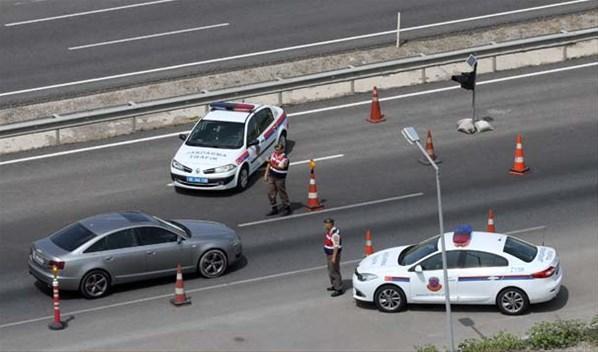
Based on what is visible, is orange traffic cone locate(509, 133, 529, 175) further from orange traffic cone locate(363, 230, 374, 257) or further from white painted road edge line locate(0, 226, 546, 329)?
white painted road edge line locate(0, 226, 546, 329)

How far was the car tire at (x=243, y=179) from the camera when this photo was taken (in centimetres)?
3334

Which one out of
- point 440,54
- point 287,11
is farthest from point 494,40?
point 287,11

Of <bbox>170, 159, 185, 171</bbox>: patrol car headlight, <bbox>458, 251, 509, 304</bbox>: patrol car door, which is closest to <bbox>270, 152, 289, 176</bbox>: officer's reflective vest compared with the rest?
<bbox>170, 159, 185, 171</bbox>: patrol car headlight

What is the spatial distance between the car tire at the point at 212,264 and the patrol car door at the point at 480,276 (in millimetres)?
4918

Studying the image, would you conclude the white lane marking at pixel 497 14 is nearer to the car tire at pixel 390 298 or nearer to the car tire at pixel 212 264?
the car tire at pixel 212 264

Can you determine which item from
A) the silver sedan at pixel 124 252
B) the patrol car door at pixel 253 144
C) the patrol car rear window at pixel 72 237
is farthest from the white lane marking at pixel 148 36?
the patrol car rear window at pixel 72 237

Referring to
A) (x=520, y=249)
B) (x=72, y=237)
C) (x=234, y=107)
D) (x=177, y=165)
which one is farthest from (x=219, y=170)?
(x=520, y=249)

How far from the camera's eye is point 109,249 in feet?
91.5

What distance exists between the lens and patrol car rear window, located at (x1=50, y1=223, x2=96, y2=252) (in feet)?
91.2

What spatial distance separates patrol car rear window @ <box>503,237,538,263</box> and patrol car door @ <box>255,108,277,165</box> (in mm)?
8779

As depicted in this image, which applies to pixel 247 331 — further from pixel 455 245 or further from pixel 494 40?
pixel 494 40

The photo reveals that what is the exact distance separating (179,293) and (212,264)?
1537mm

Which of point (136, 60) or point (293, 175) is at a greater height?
point (136, 60)

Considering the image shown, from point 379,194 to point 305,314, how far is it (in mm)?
6380
